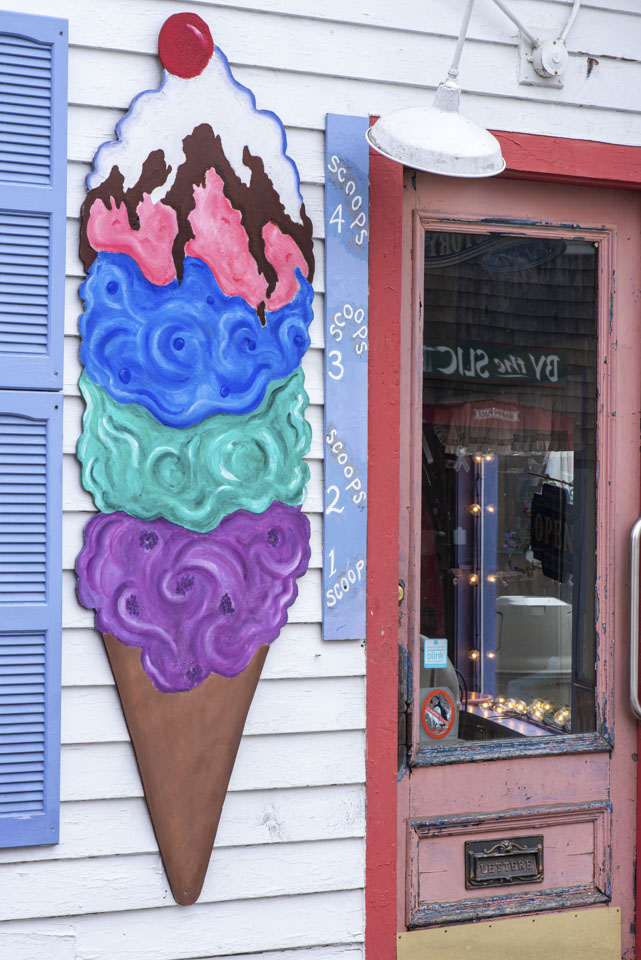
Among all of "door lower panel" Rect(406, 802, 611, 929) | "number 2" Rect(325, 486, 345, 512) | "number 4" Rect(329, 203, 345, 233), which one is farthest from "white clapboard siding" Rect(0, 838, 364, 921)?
"number 4" Rect(329, 203, 345, 233)

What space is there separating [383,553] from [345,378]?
1.72 ft

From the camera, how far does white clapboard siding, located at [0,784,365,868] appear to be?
257 centimetres

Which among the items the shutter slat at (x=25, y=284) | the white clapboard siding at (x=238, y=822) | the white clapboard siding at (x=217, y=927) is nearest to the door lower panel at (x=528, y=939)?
the white clapboard siding at (x=217, y=927)

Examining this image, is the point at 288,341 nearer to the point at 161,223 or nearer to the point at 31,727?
the point at 161,223

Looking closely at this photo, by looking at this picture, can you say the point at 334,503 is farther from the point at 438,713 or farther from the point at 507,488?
the point at 438,713

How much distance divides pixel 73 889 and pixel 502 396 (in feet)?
6.31

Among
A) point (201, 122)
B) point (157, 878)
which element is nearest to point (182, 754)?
point (157, 878)

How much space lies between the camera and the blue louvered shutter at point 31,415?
251 centimetres

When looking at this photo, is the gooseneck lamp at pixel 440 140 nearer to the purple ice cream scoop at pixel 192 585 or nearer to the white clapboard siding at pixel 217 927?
the purple ice cream scoop at pixel 192 585

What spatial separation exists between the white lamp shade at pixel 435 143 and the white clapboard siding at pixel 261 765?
1600 millimetres

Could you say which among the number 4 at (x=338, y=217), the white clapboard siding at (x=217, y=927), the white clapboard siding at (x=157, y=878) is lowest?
the white clapboard siding at (x=217, y=927)

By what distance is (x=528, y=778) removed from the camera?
306 cm

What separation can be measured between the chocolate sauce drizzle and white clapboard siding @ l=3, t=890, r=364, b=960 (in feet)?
5.43

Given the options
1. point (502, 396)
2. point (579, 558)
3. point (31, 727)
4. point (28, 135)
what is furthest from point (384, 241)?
point (31, 727)
